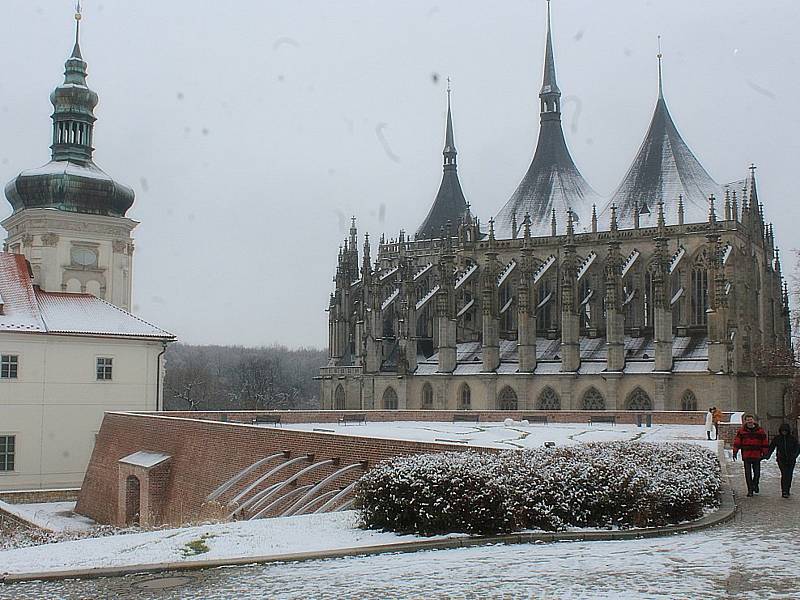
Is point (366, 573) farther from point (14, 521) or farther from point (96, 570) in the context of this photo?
point (14, 521)

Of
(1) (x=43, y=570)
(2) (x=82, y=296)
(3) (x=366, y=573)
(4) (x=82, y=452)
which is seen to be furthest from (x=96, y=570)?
(2) (x=82, y=296)

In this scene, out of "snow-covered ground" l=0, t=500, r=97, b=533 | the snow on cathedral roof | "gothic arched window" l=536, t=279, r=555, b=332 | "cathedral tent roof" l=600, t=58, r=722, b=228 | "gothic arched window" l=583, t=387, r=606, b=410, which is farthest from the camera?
"gothic arched window" l=536, t=279, r=555, b=332

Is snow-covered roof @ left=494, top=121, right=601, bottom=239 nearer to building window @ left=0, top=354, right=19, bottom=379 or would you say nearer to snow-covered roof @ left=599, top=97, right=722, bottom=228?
snow-covered roof @ left=599, top=97, right=722, bottom=228

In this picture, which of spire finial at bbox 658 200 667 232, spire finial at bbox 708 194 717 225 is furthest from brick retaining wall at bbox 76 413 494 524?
spire finial at bbox 708 194 717 225

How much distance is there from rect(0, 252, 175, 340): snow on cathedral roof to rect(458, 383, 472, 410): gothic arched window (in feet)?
69.1

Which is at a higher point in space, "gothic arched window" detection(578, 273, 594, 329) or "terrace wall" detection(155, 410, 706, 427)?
"gothic arched window" detection(578, 273, 594, 329)

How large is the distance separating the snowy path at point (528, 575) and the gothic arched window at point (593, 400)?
38.5 meters

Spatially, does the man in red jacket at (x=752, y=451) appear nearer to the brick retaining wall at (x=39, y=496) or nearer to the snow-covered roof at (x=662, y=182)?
the brick retaining wall at (x=39, y=496)

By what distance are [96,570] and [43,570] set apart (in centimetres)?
65

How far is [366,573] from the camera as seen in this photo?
33.0 feet

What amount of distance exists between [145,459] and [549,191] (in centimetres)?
4315

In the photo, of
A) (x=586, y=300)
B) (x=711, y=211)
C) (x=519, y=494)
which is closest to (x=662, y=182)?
(x=711, y=211)

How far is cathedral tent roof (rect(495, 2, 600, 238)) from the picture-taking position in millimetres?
62000

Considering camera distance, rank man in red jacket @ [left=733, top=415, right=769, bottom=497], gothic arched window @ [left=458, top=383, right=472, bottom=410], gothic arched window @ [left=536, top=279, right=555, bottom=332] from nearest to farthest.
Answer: man in red jacket @ [left=733, top=415, right=769, bottom=497] < gothic arched window @ [left=458, top=383, right=472, bottom=410] < gothic arched window @ [left=536, top=279, right=555, bottom=332]
